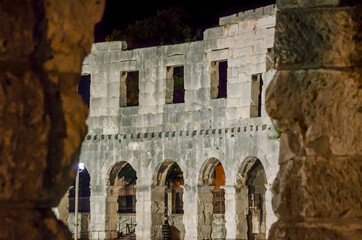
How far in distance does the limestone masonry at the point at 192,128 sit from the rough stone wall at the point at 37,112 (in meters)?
24.8

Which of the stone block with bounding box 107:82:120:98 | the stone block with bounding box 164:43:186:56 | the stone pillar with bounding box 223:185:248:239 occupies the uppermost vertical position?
the stone block with bounding box 164:43:186:56

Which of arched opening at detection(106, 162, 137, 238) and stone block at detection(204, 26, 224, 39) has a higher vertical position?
stone block at detection(204, 26, 224, 39)

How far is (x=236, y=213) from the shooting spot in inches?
1307

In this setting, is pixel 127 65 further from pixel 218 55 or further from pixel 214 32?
pixel 218 55

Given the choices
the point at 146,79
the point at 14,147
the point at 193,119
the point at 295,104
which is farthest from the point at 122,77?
the point at 14,147

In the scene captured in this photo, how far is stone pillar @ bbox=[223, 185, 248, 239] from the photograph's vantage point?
3319cm

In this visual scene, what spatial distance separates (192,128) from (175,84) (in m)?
8.01

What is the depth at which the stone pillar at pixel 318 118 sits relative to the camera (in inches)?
316

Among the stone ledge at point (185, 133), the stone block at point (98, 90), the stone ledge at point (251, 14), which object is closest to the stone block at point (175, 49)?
the stone ledge at point (251, 14)

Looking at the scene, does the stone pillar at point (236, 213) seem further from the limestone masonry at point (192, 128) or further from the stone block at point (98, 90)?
the stone block at point (98, 90)

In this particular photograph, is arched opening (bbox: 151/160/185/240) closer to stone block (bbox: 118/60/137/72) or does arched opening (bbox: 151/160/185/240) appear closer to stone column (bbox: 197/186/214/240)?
stone column (bbox: 197/186/214/240)

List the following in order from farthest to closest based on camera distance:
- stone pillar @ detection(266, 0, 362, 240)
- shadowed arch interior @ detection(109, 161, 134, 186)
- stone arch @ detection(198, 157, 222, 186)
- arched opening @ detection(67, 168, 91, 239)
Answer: arched opening @ detection(67, 168, 91, 239) < shadowed arch interior @ detection(109, 161, 134, 186) < stone arch @ detection(198, 157, 222, 186) < stone pillar @ detection(266, 0, 362, 240)

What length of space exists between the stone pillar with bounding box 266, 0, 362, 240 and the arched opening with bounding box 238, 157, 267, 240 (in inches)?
989

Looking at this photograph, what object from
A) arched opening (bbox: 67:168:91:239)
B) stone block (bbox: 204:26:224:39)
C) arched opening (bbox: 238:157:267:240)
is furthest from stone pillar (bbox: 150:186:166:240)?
stone block (bbox: 204:26:224:39)
